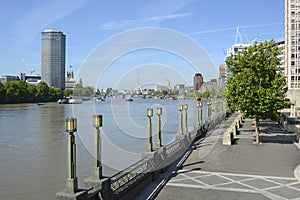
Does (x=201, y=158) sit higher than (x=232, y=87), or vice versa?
(x=232, y=87)

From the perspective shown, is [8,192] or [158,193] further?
[8,192]

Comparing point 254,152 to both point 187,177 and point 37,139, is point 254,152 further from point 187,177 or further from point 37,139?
point 37,139

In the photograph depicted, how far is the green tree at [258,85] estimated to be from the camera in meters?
22.3

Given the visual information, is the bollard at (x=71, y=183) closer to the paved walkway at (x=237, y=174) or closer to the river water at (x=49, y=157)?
the paved walkway at (x=237, y=174)

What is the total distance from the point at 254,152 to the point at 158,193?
399 inches

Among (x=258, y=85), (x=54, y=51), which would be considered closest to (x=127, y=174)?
(x=258, y=85)

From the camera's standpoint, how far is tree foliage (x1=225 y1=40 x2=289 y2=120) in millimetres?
22328

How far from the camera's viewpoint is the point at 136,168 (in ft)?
38.4

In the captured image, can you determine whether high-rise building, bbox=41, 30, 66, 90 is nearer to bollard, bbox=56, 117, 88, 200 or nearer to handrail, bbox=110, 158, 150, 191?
handrail, bbox=110, 158, 150, 191

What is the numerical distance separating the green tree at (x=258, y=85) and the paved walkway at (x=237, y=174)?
2436 mm

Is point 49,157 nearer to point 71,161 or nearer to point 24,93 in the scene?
point 71,161

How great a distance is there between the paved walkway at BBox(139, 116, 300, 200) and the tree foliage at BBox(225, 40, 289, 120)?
2504 millimetres

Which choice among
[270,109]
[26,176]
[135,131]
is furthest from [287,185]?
[135,131]

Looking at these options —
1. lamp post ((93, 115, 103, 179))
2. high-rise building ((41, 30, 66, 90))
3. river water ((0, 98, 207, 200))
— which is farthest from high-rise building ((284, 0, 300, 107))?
lamp post ((93, 115, 103, 179))
